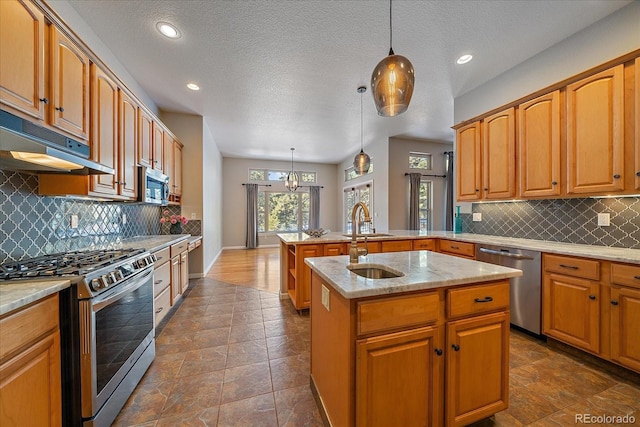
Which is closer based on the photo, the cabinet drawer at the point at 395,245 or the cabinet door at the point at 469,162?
the cabinet door at the point at 469,162

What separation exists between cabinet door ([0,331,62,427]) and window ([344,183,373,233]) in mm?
5666

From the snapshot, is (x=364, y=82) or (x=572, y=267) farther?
(x=364, y=82)

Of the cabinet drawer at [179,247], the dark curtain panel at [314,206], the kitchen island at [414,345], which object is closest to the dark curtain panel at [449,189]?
the dark curtain panel at [314,206]

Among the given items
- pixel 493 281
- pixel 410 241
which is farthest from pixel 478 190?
pixel 493 281

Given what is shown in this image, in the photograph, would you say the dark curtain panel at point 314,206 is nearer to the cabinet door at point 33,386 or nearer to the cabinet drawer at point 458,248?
the cabinet drawer at point 458,248

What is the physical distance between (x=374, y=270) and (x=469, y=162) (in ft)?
8.58

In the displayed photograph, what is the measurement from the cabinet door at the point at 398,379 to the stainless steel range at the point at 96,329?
1.43 meters

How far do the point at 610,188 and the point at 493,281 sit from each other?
1741 mm

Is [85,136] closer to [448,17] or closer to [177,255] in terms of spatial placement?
[177,255]

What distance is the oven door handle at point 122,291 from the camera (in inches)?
51.8

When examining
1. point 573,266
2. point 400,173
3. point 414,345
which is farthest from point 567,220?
point 400,173

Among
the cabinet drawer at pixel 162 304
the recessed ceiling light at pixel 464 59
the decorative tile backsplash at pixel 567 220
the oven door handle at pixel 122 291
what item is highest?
the recessed ceiling light at pixel 464 59

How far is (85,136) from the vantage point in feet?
5.97

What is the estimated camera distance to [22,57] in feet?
4.37
